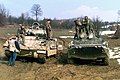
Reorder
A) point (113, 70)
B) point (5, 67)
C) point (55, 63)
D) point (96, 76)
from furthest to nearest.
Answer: point (55, 63), point (5, 67), point (113, 70), point (96, 76)

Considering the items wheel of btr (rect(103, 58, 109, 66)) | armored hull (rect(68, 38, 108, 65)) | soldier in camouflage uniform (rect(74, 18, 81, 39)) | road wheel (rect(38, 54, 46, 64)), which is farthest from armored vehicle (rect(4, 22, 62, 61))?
wheel of btr (rect(103, 58, 109, 66))

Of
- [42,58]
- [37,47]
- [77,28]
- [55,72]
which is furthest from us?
[77,28]

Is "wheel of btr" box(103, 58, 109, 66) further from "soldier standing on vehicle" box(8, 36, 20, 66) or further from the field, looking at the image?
"soldier standing on vehicle" box(8, 36, 20, 66)

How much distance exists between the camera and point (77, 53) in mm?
18641

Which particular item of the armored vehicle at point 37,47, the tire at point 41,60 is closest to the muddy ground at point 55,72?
the tire at point 41,60

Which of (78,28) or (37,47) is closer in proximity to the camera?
(37,47)

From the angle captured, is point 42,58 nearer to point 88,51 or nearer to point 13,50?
point 13,50

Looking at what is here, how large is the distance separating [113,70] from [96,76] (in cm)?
217

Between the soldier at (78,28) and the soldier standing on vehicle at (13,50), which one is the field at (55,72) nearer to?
the soldier standing on vehicle at (13,50)

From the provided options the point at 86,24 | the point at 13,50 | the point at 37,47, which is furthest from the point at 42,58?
the point at 86,24

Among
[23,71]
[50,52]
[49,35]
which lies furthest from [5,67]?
[49,35]

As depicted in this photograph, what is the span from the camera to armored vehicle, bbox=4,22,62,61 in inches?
770

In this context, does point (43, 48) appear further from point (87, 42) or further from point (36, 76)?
point (36, 76)

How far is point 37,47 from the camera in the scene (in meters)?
19.8
